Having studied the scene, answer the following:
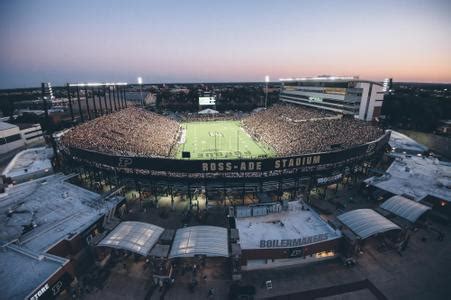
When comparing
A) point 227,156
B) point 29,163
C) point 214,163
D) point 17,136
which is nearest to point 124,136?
point 29,163

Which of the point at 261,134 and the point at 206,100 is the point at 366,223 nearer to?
the point at 261,134

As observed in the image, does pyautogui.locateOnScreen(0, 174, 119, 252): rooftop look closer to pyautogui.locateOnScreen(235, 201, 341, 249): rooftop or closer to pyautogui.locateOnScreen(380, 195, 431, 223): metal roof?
pyautogui.locateOnScreen(235, 201, 341, 249): rooftop

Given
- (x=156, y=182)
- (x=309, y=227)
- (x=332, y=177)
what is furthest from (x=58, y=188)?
Result: (x=332, y=177)

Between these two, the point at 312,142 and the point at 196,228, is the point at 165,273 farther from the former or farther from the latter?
the point at 312,142

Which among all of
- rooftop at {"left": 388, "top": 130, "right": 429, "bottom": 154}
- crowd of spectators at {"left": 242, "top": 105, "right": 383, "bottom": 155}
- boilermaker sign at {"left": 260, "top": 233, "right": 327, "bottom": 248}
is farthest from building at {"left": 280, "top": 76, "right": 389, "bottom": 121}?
boilermaker sign at {"left": 260, "top": 233, "right": 327, "bottom": 248}

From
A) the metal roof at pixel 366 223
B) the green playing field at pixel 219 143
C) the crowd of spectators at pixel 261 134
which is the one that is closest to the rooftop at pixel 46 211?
the crowd of spectators at pixel 261 134

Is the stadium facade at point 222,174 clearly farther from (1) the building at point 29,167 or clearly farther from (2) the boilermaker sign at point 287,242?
(1) the building at point 29,167
